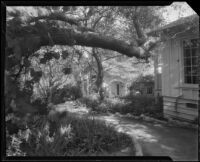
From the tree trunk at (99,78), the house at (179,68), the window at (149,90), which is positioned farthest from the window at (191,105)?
the tree trunk at (99,78)

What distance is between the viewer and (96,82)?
8.77 feet

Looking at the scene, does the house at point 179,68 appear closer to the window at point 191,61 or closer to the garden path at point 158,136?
the window at point 191,61

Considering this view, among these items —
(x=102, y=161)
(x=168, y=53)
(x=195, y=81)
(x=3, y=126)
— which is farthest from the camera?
(x=195, y=81)

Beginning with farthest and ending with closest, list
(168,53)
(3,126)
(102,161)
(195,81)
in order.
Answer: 1. (195,81)
2. (168,53)
3. (102,161)
4. (3,126)

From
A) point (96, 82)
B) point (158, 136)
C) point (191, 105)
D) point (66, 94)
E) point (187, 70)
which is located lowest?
point (158, 136)

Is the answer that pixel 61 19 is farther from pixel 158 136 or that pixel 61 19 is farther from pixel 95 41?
pixel 158 136

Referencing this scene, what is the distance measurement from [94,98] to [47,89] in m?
0.57

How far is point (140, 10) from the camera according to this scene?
2.68 meters

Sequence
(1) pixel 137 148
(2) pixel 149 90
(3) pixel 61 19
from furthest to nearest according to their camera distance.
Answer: (2) pixel 149 90 < (1) pixel 137 148 < (3) pixel 61 19

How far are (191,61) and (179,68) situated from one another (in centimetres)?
18

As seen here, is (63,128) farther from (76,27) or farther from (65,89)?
(76,27)

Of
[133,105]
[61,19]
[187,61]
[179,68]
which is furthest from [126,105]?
[61,19]

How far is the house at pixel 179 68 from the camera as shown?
280 centimetres

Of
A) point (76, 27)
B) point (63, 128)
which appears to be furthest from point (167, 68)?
point (63, 128)
